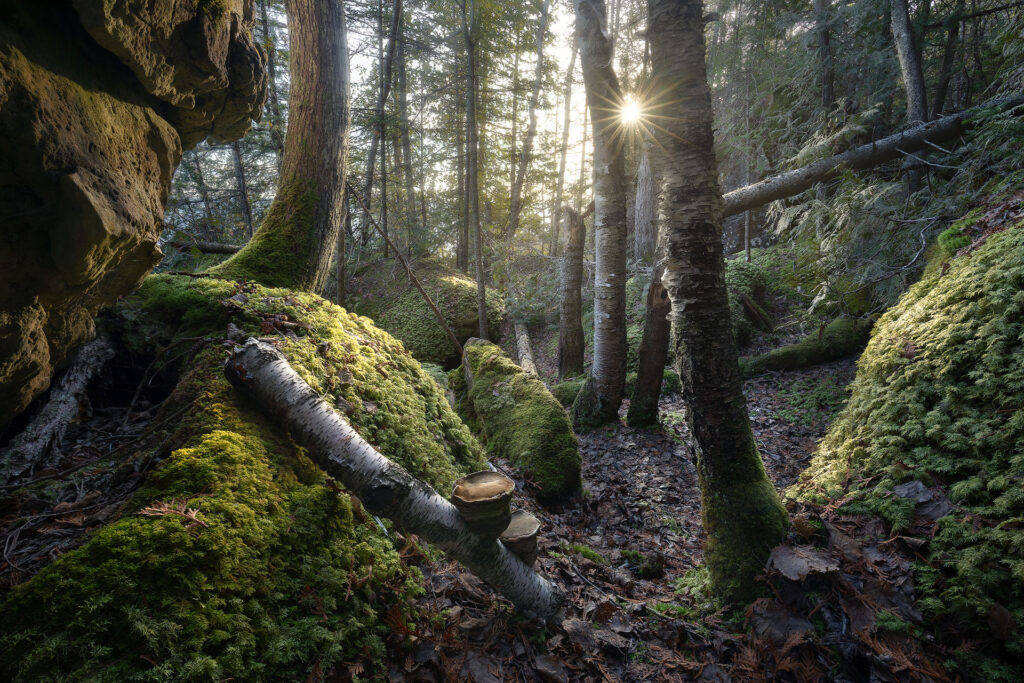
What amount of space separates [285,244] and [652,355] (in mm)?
5102

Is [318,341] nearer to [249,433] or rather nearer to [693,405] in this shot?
[249,433]

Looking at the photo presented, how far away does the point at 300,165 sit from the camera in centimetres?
489

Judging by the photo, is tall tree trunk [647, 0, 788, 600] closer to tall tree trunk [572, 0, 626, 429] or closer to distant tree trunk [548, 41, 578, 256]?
tall tree trunk [572, 0, 626, 429]

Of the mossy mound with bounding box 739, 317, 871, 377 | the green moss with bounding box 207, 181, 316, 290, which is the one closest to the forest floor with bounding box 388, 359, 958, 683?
the green moss with bounding box 207, 181, 316, 290

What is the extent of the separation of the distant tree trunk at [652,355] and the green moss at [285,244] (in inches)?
178

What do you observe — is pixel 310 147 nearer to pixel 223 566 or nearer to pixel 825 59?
pixel 223 566

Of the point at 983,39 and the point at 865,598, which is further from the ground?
the point at 983,39

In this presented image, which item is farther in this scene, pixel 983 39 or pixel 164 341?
pixel 983 39

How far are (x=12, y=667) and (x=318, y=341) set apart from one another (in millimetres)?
2471

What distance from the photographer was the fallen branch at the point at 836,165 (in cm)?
661

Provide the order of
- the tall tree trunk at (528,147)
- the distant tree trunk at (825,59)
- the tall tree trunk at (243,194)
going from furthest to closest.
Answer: the tall tree trunk at (528,147) → the tall tree trunk at (243,194) → the distant tree trunk at (825,59)

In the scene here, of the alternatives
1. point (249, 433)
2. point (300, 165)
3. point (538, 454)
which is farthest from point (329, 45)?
point (538, 454)

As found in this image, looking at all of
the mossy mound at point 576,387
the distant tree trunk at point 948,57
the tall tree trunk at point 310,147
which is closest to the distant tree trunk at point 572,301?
the mossy mound at point 576,387

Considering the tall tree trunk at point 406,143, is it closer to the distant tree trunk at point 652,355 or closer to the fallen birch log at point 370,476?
the distant tree trunk at point 652,355
